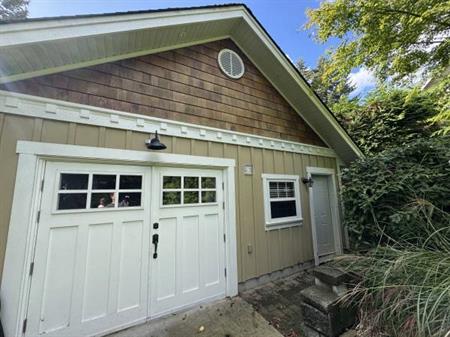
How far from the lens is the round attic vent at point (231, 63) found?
4289mm

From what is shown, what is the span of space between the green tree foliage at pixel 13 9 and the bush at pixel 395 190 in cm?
1792

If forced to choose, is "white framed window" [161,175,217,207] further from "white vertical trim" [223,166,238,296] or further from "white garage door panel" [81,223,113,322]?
"white garage door panel" [81,223,113,322]

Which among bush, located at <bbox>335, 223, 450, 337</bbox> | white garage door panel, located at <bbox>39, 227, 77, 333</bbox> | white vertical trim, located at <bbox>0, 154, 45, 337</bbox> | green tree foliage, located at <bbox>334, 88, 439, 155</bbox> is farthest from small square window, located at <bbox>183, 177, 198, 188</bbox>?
green tree foliage, located at <bbox>334, 88, 439, 155</bbox>

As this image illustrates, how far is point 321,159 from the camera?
5734mm

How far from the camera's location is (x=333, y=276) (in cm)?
245

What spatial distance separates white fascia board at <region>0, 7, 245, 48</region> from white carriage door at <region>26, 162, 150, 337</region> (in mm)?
1359

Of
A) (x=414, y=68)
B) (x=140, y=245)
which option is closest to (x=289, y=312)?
(x=140, y=245)

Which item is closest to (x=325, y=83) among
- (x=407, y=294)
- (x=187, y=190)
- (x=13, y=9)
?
(x=187, y=190)

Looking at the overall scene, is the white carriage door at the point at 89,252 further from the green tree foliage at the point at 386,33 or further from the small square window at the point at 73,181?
the green tree foliage at the point at 386,33

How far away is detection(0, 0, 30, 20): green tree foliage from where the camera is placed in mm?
11345

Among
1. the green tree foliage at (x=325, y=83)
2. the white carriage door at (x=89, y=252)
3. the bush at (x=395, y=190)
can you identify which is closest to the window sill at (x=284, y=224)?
the bush at (x=395, y=190)

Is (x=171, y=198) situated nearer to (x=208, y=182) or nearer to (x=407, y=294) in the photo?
(x=208, y=182)

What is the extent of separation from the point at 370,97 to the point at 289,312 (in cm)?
924

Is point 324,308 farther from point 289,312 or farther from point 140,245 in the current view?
point 140,245
